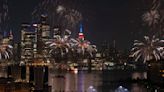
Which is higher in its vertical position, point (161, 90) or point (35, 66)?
point (35, 66)

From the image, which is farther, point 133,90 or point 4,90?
point 133,90

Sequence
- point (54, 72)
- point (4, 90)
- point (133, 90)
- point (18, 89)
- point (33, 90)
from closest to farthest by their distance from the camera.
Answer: point (4, 90)
point (18, 89)
point (33, 90)
point (133, 90)
point (54, 72)

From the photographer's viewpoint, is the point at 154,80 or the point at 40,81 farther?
the point at 154,80

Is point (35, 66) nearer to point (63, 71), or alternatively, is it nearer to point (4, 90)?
point (4, 90)

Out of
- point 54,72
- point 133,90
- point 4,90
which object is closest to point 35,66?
point 4,90

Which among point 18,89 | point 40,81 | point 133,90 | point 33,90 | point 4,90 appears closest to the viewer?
point 4,90

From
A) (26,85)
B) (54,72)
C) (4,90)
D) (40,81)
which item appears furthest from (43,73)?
(54,72)

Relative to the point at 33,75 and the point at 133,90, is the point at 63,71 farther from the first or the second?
the point at 33,75

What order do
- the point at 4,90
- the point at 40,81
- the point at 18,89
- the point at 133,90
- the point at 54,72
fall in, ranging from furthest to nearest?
the point at 54,72, the point at 133,90, the point at 40,81, the point at 18,89, the point at 4,90

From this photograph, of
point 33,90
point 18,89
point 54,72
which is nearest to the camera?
point 18,89
